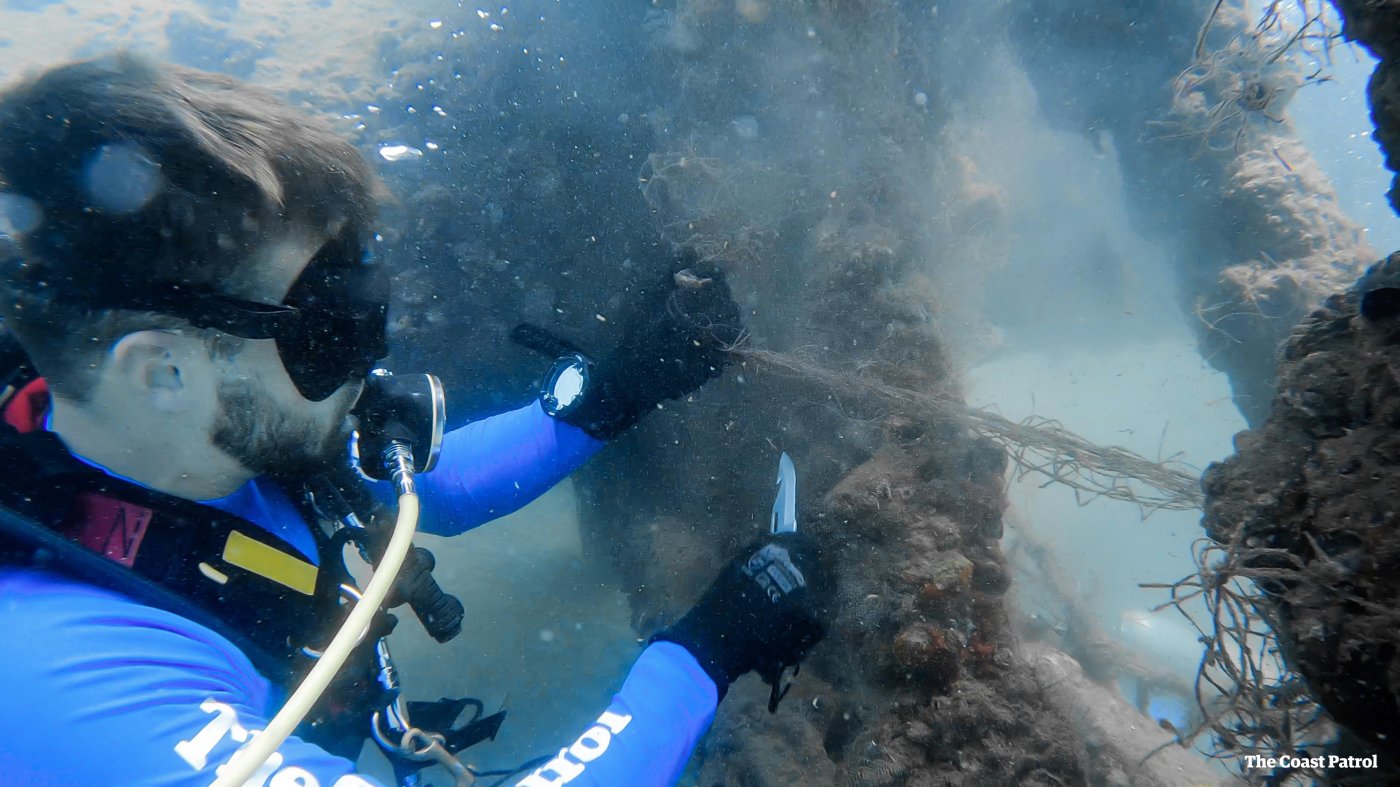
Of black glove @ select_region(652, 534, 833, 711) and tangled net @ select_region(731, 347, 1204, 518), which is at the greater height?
tangled net @ select_region(731, 347, 1204, 518)

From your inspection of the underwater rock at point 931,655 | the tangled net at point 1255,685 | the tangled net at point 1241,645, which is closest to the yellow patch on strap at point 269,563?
the tangled net at point 1241,645

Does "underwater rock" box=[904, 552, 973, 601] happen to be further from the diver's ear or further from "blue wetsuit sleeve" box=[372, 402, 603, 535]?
the diver's ear

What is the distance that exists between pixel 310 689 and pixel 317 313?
45.3 inches

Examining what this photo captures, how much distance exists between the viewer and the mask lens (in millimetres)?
1805

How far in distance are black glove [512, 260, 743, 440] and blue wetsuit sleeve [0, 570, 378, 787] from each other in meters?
1.78

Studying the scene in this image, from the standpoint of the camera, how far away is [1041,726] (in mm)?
2332

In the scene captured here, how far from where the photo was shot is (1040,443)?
4109 millimetres

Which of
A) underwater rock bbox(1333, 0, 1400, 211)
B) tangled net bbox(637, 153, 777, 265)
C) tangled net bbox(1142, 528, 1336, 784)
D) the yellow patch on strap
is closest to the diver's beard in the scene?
the yellow patch on strap

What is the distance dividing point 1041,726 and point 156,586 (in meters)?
3.21

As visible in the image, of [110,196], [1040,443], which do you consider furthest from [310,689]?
[1040,443]

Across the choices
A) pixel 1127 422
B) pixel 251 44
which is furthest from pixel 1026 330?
pixel 1127 422

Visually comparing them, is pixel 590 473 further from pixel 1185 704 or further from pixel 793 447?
pixel 1185 704

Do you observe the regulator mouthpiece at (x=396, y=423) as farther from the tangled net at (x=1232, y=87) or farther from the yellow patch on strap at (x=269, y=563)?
the tangled net at (x=1232, y=87)

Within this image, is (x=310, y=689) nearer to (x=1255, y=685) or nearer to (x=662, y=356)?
(x=662, y=356)
